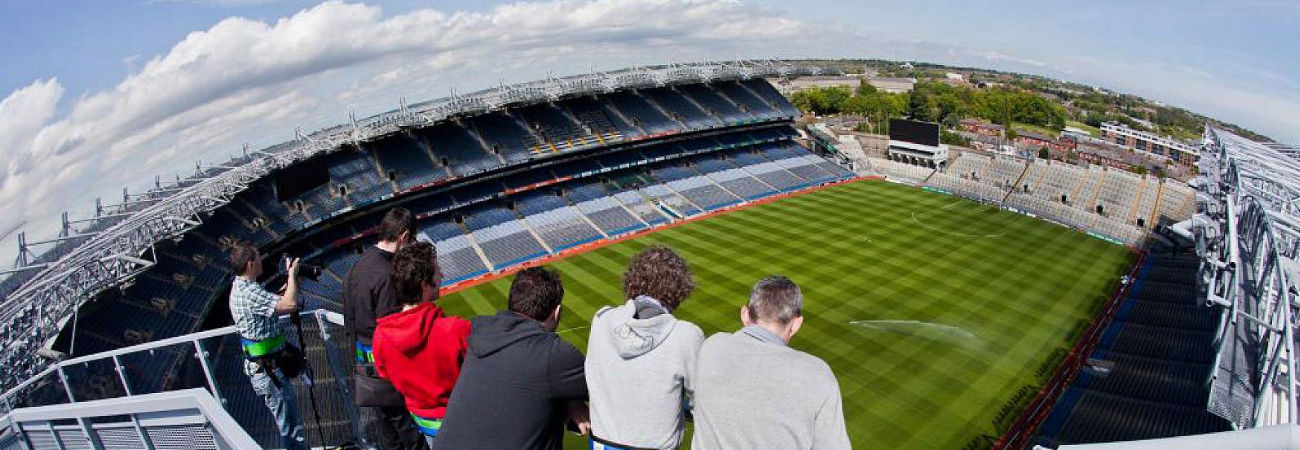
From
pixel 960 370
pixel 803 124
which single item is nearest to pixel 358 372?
pixel 960 370

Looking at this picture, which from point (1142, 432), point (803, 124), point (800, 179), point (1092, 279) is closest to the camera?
point (1142, 432)

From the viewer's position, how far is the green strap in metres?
6.38

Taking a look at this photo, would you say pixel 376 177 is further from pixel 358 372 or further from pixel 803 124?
pixel 803 124

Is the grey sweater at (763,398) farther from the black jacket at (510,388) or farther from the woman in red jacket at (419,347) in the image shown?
the woman in red jacket at (419,347)

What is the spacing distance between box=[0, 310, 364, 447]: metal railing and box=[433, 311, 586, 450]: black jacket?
6.04 feet

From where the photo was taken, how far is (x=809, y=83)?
123875mm

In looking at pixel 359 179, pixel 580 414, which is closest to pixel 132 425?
pixel 580 414

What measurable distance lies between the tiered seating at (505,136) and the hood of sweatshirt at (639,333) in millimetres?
40255

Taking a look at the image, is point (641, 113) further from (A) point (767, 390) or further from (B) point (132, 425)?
(A) point (767, 390)

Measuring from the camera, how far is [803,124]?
63625 mm

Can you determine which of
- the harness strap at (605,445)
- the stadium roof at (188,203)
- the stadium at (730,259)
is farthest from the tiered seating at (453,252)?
the harness strap at (605,445)

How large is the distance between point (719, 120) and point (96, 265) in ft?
144

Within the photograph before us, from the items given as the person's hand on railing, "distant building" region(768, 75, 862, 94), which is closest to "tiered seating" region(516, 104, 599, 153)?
the person's hand on railing

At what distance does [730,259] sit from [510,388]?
3140 cm
